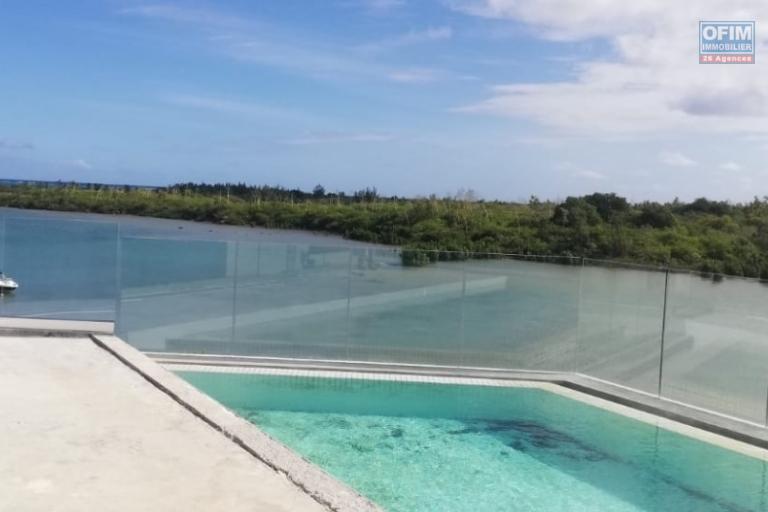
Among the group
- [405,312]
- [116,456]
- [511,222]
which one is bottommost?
[116,456]

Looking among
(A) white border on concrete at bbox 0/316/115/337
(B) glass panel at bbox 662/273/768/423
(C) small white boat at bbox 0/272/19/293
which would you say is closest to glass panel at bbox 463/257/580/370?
(B) glass panel at bbox 662/273/768/423

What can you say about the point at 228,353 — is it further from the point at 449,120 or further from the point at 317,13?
the point at 449,120

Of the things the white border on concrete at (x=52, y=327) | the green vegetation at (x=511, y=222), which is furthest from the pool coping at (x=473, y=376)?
the green vegetation at (x=511, y=222)

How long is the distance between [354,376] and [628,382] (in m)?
2.98

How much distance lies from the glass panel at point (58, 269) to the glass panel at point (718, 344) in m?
6.09

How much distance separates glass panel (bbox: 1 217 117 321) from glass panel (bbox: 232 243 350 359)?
4.95 ft

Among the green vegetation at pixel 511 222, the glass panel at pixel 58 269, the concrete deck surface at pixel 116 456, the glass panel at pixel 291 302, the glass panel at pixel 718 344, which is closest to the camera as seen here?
the concrete deck surface at pixel 116 456

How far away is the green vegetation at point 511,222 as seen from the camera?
11625 mm

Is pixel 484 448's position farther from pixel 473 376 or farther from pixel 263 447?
pixel 263 447

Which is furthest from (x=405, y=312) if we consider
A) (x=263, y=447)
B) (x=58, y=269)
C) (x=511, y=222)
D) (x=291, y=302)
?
(x=511, y=222)

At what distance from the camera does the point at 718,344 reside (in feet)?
22.4

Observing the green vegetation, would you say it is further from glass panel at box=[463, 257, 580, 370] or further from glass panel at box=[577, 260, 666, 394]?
glass panel at box=[577, 260, 666, 394]

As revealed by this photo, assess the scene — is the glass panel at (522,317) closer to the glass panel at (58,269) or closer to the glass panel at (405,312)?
the glass panel at (405,312)

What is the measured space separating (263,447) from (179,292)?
4463 millimetres
